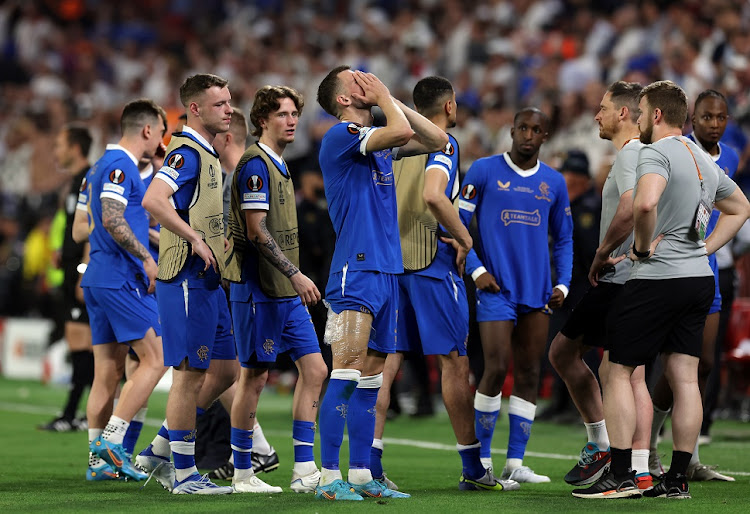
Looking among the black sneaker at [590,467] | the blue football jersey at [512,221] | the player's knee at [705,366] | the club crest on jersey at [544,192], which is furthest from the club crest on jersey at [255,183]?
the player's knee at [705,366]

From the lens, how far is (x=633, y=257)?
6.50m

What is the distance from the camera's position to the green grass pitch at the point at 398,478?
612 centimetres

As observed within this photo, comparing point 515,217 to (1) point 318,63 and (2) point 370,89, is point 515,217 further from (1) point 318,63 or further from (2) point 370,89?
(1) point 318,63

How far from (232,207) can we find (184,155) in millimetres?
468

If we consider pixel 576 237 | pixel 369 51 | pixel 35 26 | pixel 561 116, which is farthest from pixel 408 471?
pixel 35 26

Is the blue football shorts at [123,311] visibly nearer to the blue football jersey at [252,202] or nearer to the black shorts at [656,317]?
the blue football jersey at [252,202]

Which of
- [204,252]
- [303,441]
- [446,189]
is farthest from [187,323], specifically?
[446,189]

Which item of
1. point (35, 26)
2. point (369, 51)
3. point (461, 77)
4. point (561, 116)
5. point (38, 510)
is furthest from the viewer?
point (35, 26)

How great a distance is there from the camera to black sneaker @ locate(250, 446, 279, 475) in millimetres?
7984

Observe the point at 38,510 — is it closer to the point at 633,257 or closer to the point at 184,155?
the point at 184,155

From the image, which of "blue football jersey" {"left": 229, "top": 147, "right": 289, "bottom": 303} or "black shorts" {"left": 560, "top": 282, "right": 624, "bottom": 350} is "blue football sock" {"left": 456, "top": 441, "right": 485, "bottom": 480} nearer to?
"black shorts" {"left": 560, "top": 282, "right": 624, "bottom": 350}

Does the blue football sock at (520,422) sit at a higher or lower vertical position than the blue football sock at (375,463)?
higher

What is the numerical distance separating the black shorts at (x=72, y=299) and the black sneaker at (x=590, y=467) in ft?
17.5

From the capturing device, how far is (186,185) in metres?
6.82
